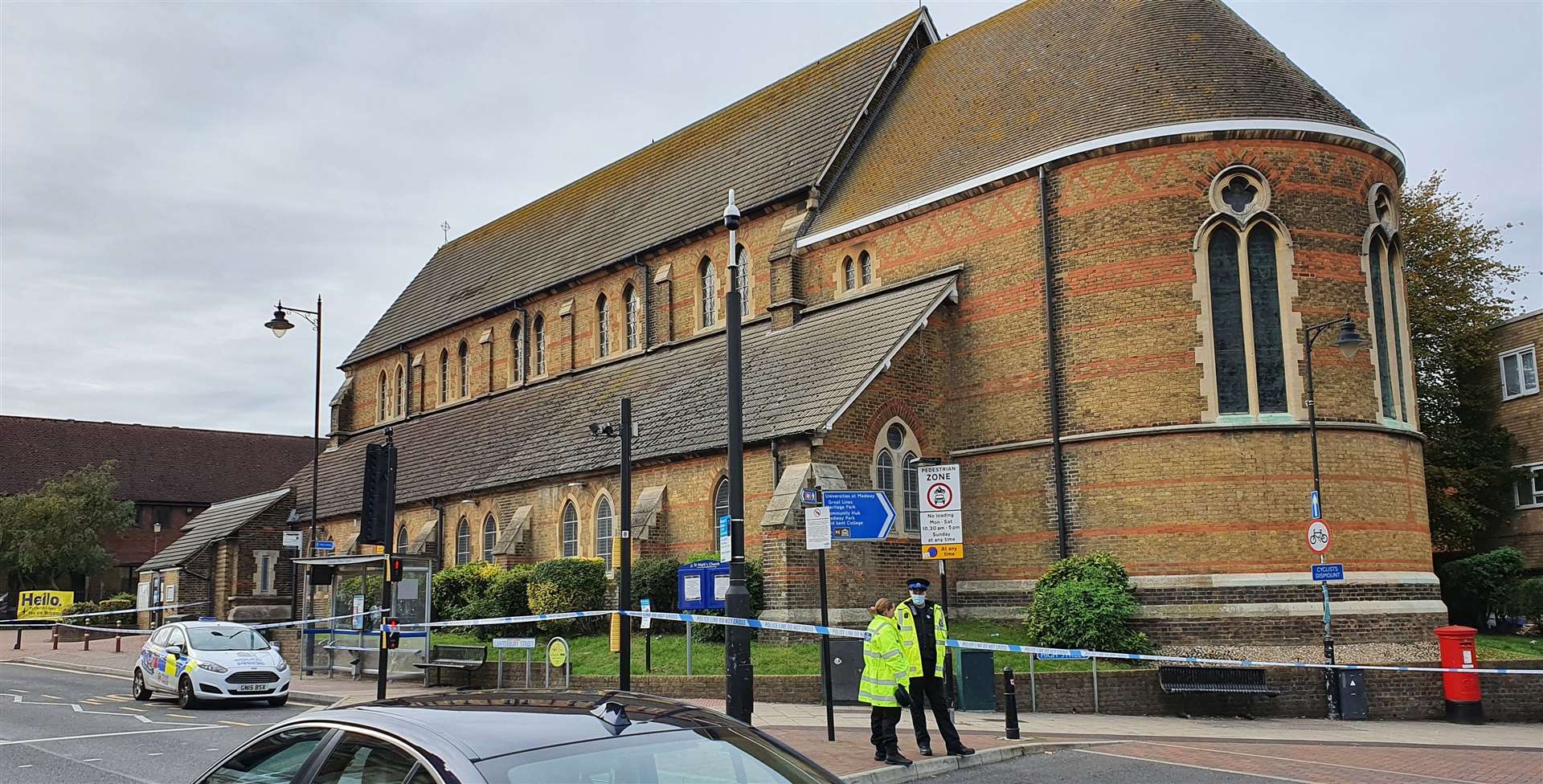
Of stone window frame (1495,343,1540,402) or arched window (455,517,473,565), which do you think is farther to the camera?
arched window (455,517,473,565)

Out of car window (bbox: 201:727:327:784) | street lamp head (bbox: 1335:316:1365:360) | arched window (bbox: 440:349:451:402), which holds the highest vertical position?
arched window (bbox: 440:349:451:402)

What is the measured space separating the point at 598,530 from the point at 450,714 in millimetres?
24078

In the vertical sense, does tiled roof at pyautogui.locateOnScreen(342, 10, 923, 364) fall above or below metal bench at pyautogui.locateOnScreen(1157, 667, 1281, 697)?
above

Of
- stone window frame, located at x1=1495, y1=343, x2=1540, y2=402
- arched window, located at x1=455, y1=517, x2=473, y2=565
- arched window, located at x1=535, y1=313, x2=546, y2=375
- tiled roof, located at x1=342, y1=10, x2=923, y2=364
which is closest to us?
tiled roof, located at x1=342, y1=10, x2=923, y2=364

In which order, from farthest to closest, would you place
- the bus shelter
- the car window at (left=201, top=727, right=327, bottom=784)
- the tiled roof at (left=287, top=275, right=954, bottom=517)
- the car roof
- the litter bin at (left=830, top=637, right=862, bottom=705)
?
the tiled roof at (left=287, top=275, right=954, bottom=517) → the bus shelter → the litter bin at (left=830, top=637, right=862, bottom=705) → the car window at (left=201, top=727, right=327, bottom=784) → the car roof

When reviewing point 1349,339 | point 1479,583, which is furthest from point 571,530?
point 1479,583

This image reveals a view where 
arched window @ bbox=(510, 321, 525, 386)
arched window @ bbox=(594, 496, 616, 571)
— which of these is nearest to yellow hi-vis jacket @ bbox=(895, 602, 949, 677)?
arched window @ bbox=(594, 496, 616, 571)

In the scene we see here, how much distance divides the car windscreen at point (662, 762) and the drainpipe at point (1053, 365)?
18.3 m

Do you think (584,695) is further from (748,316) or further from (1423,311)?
(1423,311)

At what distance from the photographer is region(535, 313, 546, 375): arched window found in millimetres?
37562

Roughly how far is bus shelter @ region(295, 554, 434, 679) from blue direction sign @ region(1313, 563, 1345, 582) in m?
15.3

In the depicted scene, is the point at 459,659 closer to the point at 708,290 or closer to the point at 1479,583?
the point at 708,290

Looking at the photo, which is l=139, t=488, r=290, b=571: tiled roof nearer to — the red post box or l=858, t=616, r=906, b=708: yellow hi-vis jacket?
l=858, t=616, r=906, b=708: yellow hi-vis jacket

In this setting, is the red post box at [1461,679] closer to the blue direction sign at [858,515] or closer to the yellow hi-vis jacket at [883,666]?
the blue direction sign at [858,515]
